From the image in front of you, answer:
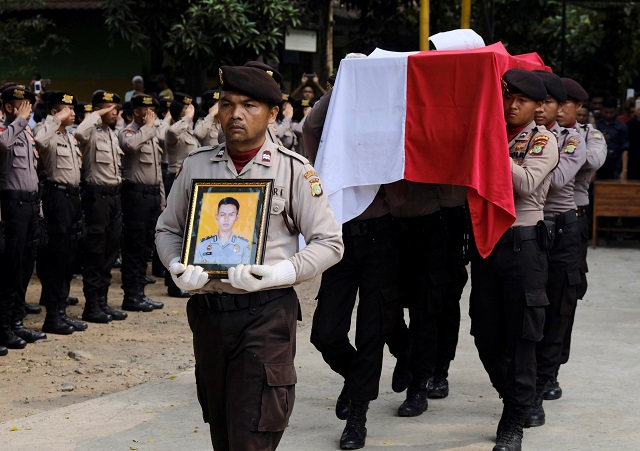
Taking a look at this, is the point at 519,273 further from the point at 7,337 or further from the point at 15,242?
the point at 7,337

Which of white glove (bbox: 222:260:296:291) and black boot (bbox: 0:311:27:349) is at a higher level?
white glove (bbox: 222:260:296:291)

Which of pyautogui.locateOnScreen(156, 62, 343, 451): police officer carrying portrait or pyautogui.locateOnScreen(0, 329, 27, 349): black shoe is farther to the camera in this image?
pyautogui.locateOnScreen(0, 329, 27, 349): black shoe

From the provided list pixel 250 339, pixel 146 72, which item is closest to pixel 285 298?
pixel 250 339

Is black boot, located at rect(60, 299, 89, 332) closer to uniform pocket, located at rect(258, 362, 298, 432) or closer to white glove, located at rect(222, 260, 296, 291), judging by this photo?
uniform pocket, located at rect(258, 362, 298, 432)

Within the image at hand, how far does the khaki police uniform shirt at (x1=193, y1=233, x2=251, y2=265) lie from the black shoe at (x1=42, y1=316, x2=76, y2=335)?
17.2 ft

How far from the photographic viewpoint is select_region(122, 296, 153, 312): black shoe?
Answer: 10062 millimetres

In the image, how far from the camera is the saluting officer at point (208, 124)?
36.8 ft

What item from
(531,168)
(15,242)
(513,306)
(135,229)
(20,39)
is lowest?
(135,229)

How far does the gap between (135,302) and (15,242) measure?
205cm

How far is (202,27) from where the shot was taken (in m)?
14.2

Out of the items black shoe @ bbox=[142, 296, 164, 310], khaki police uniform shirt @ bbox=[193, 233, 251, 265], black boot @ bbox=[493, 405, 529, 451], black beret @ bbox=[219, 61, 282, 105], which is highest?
black beret @ bbox=[219, 61, 282, 105]

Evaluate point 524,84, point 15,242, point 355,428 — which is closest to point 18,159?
point 15,242

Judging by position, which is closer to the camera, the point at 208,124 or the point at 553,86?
the point at 553,86

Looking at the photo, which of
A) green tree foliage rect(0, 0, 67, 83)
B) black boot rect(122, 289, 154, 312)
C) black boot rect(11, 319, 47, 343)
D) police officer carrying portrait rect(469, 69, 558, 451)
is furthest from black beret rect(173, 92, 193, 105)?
police officer carrying portrait rect(469, 69, 558, 451)
